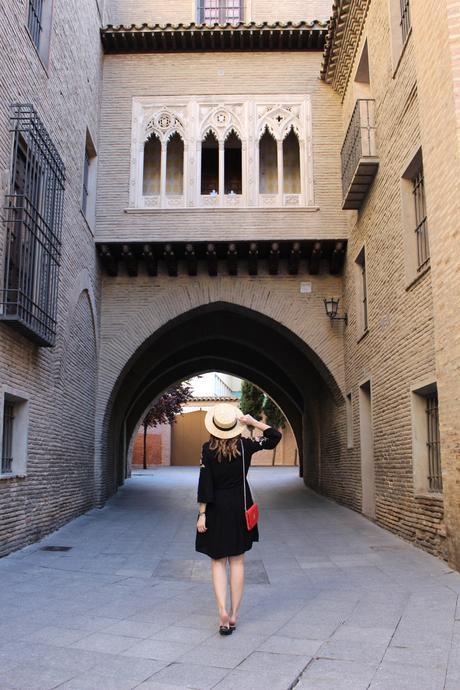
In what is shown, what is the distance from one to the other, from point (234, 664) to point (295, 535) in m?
6.24

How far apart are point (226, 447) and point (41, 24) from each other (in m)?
7.85

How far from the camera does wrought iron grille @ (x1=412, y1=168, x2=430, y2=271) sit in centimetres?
875

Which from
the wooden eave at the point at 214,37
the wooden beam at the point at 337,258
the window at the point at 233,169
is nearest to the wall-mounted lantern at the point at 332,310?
the wooden beam at the point at 337,258

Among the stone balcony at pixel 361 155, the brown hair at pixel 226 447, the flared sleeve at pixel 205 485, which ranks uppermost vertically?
the stone balcony at pixel 361 155

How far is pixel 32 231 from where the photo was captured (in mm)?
8898

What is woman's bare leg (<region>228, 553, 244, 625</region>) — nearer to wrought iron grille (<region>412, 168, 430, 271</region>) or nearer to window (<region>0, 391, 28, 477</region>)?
window (<region>0, 391, 28, 477</region>)

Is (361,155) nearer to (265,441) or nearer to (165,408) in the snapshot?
(265,441)

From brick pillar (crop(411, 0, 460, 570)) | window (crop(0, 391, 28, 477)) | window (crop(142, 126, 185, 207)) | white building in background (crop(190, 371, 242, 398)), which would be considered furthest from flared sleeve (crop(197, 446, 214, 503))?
white building in background (crop(190, 371, 242, 398))

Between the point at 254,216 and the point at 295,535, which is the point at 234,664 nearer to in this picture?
the point at 295,535

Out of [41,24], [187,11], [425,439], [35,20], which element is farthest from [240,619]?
[187,11]

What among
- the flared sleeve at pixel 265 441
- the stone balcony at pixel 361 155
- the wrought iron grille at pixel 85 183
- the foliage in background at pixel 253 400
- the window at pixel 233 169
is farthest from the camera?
the foliage in background at pixel 253 400

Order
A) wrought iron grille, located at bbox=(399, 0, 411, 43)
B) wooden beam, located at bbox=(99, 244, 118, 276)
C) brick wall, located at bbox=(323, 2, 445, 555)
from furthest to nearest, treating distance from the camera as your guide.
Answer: wooden beam, located at bbox=(99, 244, 118, 276)
wrought iron grille, located at bbox=(399, 0, 411, 43)
brick wall, located at bbox=(323, 2, 445, 555)

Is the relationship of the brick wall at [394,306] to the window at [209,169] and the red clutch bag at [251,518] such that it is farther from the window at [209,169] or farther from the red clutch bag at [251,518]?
the window at [209,169]

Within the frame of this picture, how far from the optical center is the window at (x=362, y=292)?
12336mm
